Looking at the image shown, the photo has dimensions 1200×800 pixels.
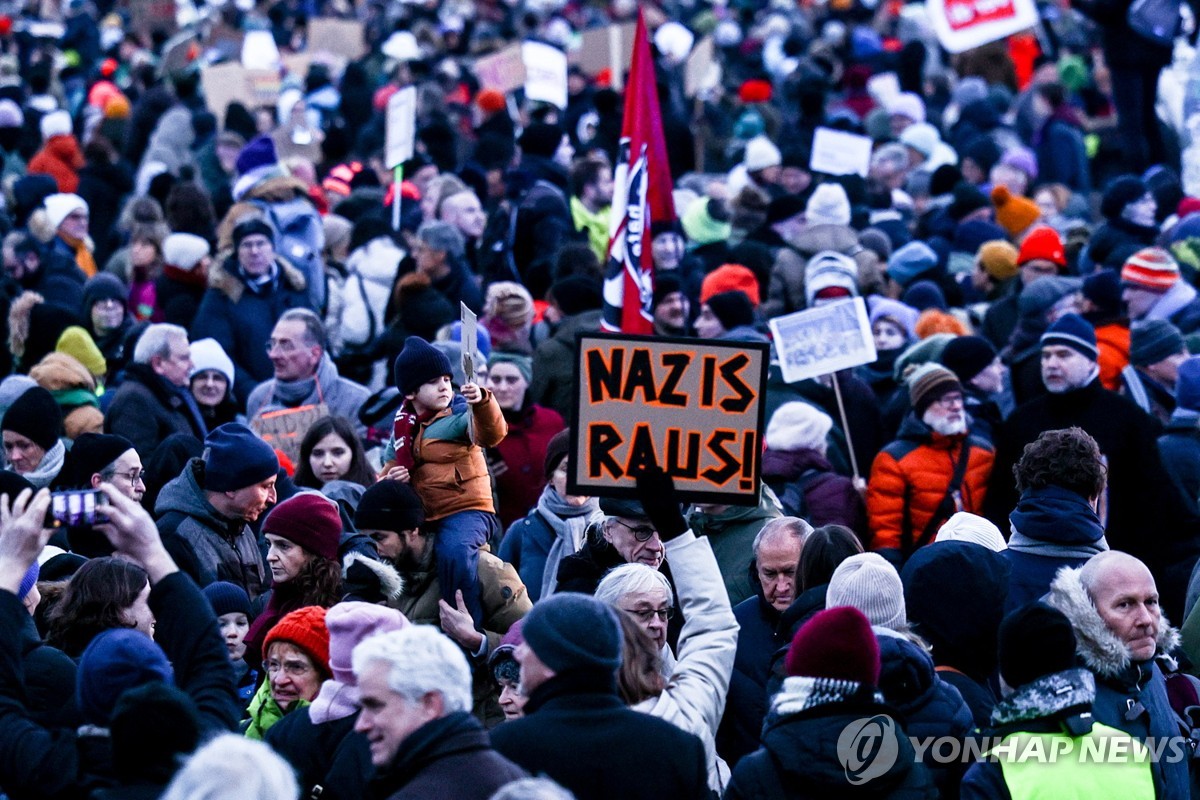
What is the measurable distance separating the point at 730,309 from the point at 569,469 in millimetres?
5068

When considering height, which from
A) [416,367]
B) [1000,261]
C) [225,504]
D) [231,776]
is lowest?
[1000,261]

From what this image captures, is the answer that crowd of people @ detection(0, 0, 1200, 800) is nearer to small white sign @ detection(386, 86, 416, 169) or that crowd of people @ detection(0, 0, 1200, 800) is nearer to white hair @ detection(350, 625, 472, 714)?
white hair @ detection(350, 625, 472, 714)

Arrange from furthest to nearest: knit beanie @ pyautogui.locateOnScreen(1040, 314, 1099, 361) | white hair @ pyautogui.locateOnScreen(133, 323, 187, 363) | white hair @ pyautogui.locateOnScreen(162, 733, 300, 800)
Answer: white hair @ pyautogui.locateOnScreen(133, 323, 187, 363) < knit beanie @ pyautogui.locateOnScreen(1040, 314, 1099, 361) < white hair @ pyautogui.locateOnScreen(162, 733, 300, 800)

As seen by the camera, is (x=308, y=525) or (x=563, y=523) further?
(x=563, y=523)

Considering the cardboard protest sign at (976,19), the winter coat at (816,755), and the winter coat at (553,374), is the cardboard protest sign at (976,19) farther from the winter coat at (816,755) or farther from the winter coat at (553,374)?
the winter coat at (816,755)

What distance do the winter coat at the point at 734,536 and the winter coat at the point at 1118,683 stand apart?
5.86ft

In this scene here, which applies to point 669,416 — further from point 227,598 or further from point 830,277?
point 830,277

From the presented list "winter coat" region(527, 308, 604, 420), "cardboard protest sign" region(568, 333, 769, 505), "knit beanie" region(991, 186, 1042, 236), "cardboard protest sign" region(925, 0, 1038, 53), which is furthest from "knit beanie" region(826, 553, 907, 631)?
"cardboard protest sign" region(925, 0, 1038, 53)

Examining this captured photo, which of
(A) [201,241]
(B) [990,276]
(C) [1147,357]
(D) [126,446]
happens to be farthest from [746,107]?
(D) [126,446]

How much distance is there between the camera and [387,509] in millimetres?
6621

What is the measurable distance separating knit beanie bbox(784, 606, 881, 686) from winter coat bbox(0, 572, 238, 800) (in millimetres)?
1432

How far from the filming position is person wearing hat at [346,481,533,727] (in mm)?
6527

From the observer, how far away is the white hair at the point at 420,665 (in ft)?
14.6

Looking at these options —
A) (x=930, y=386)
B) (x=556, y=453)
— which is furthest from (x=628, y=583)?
(x=930, y=386)
